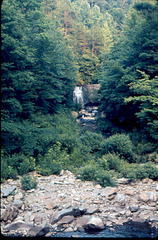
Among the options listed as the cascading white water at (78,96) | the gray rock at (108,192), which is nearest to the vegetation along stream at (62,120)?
the gray rock at (108,192)

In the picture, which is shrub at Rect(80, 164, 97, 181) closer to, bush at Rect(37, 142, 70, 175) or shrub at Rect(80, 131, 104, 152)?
bush at Rect(37, 142, 70, 175)

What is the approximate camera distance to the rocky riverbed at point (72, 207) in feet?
19.3

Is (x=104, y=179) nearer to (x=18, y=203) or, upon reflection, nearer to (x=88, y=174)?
(x=88, y=174)

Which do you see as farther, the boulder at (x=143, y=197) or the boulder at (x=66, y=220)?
the boulder at (x=143, y=197)

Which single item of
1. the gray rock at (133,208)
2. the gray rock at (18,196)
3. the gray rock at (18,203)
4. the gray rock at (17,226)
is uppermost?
the gray rock at (18,196)

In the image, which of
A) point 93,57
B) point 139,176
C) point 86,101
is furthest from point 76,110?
point 139,176

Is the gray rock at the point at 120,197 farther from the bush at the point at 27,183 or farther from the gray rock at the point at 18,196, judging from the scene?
the gray rock at the point at 18,196

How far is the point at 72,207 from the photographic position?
650 centimetres

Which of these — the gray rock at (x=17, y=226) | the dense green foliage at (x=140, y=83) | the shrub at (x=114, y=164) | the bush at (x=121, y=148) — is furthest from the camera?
the dense green foliage at (x=140, y=83)

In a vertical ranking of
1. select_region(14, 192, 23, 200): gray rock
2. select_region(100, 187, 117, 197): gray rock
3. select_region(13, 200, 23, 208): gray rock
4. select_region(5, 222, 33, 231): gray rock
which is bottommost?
select_region(5, 222, 33, 231): gray rock

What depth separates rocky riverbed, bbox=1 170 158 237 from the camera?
5.89m

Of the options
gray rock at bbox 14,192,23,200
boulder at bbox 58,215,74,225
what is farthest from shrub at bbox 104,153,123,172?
gray rock at bbox 14,192,23,200

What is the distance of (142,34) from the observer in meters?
14.9

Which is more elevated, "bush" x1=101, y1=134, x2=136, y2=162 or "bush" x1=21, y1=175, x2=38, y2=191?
"bush" x1=101, y1=134, x2=136, y2=162
